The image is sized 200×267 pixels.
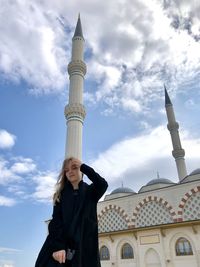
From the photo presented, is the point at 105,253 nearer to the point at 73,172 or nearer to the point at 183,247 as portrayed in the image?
the point at 183,247

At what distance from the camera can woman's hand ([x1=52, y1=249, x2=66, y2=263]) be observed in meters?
1.79

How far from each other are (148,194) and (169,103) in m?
12.1

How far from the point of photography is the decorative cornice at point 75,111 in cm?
1641

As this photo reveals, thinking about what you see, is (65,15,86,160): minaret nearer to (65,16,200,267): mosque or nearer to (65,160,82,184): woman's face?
(65,16,200,267): mosque

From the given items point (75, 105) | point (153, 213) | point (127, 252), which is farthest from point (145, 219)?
point (75, 105)

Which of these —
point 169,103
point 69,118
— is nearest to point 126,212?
point 69,118

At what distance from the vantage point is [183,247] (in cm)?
1174

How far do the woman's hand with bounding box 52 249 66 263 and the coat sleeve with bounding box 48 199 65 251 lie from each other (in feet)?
0.16

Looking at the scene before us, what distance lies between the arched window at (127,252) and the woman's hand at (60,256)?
12605 mm

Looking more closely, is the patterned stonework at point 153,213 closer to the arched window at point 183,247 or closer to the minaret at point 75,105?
the arched window at point 183,247

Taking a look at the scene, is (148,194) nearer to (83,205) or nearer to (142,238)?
(142,238)

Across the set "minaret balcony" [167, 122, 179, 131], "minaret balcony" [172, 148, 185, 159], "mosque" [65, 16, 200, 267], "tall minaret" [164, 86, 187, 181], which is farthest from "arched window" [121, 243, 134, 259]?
"minaret balcony" [167, 122, 179, 131]

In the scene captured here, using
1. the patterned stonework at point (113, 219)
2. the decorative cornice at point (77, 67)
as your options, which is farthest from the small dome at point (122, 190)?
the decorative cornice at point (77, 67)

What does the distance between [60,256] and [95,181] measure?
62 centimetres
